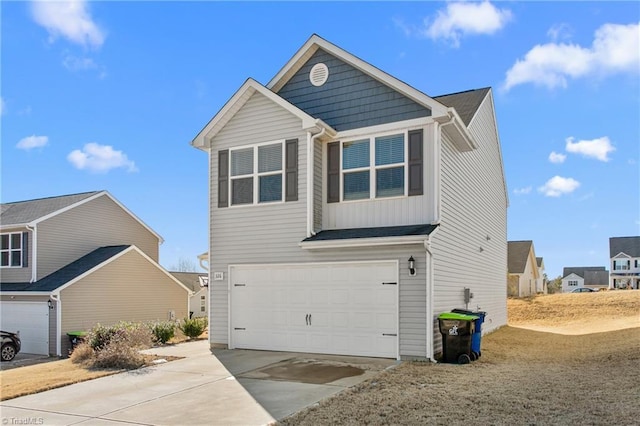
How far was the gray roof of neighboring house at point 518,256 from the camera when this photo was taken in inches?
1557

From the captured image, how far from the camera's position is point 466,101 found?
652 inches

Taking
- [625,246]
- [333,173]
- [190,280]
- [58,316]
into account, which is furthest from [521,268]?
[58,316]

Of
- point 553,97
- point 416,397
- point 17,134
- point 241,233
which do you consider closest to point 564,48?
point 553,97

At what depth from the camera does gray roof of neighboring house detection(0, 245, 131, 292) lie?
61.2 ft

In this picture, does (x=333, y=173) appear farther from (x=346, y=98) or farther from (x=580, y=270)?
(x=580, y=270)

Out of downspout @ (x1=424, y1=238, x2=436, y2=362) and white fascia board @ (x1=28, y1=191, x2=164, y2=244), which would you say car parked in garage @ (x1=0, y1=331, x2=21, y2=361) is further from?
Result: downspout @ (x1=424, y1=238, x2=436, y2=362)

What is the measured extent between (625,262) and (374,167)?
57866 mm

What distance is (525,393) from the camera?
25.1 feet

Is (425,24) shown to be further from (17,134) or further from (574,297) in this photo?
(574,297)

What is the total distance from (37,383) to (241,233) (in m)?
5.54

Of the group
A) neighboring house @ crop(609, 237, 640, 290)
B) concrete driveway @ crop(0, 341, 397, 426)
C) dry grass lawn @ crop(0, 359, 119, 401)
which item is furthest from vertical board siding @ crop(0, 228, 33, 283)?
neighboring house @ crop(609, 237, 640, 290)

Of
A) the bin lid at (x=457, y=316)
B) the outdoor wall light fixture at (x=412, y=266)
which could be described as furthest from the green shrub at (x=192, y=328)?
the bin lid at (x=457, y=316)

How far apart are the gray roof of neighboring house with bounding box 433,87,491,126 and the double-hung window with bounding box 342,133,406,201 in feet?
12.7

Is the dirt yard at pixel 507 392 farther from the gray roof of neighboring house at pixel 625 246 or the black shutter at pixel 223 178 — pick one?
the gray roof of neighboring house at pixel 625 246
